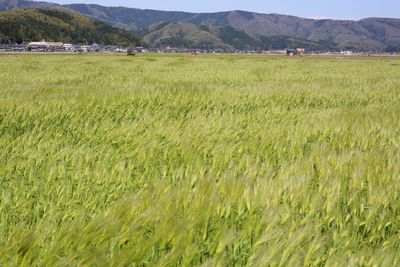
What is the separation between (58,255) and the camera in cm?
150

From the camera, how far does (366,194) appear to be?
2559 mm

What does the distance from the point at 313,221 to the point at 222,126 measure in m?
2.87

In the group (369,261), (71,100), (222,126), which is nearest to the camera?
(369,261)

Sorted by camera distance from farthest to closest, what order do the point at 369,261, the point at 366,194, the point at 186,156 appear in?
the point at 186,156 < the point at 366,194 < the point at 369,261

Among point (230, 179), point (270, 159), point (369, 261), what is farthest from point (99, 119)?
point (369, 261)

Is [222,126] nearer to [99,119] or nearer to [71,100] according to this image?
[99,119]

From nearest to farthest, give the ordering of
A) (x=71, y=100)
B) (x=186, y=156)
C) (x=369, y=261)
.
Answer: (x=369, y=261) → (x=186, y=156) → (x=71, y=100)

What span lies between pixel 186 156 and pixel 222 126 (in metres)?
1.51

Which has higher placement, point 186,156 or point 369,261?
point 369,261

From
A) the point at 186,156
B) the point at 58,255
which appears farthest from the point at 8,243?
the point at 186,156

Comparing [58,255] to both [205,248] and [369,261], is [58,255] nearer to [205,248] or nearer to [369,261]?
[205,248]

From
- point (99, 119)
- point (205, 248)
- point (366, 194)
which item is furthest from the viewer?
point (99, 119)

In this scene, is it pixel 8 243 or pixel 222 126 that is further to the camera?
pixel 222 126

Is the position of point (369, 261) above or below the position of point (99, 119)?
above
